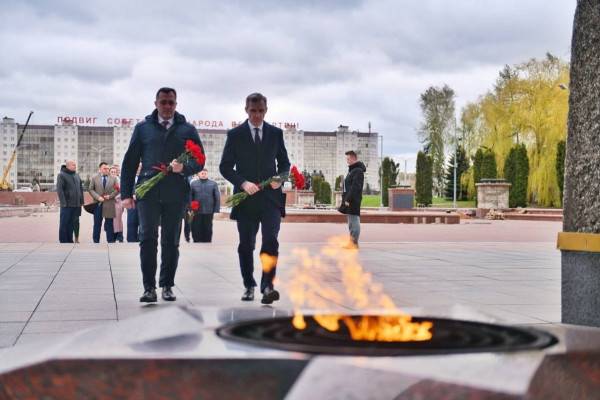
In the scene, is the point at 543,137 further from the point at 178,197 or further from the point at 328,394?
the point at 328,394

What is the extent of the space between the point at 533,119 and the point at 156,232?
1552 inches

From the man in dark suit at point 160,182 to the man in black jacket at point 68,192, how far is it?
7414 millimetres

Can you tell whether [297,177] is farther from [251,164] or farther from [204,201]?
[204,201]

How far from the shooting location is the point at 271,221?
19.5 feet

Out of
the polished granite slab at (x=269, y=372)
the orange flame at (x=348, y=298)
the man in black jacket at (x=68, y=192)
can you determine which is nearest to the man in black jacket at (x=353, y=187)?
the orange flame at (x=348, y=298)

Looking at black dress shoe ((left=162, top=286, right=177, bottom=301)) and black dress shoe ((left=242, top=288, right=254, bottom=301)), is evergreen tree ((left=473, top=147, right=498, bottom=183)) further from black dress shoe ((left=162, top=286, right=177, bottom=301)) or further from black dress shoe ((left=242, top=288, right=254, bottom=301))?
black dress shoe ((left=162, top=286, right=177, bottom=301))

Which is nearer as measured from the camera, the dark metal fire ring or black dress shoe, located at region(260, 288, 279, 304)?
the dark metal fire ring

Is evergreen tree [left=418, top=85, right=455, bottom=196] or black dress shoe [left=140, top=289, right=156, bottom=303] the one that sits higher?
evergreen tree [left=418, top=85, right=455, bottom=196]

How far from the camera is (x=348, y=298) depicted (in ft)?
21.8

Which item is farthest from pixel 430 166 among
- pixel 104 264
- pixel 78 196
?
pixel 104 264

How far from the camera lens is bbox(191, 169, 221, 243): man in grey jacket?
13977mm

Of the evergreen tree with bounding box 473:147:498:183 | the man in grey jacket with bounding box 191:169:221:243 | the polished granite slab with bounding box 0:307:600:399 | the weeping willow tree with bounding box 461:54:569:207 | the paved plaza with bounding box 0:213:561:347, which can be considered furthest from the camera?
the evergreen tree with bounding box 473:147:498:183

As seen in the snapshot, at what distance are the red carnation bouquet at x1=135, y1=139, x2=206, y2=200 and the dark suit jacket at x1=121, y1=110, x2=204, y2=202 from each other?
0.19 feet

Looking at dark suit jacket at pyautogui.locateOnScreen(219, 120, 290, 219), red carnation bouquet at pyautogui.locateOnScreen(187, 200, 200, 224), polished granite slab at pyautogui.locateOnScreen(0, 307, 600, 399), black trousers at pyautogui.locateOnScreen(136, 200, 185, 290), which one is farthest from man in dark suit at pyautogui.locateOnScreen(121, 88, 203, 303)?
red carnation bouquet at pyautogui.locateOnScreen(187, 200, 200, 224)
